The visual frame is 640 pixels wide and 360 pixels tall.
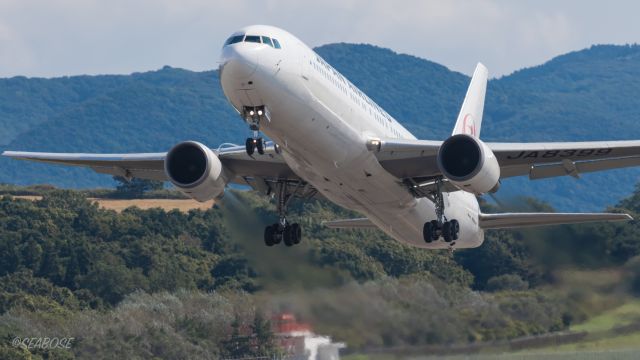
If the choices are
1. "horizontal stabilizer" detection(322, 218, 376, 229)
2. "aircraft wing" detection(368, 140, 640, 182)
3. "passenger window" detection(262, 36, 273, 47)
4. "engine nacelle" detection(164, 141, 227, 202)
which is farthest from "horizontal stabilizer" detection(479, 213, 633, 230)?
"passenger window" detection(262, 36, 273, 47)

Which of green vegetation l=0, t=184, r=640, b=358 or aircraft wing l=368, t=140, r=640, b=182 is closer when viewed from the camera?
aircraft wing l=368, t=140, r=640, b=182

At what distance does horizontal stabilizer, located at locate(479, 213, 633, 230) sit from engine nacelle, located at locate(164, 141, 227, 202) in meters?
8.62

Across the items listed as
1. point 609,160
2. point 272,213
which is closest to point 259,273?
point 272,213

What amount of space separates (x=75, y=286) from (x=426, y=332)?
24681 mm

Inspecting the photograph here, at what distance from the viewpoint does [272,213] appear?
3612 cm

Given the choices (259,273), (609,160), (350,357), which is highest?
(609,160)

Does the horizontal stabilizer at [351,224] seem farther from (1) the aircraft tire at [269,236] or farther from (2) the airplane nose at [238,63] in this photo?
(2) the airplane nose at [238,63]

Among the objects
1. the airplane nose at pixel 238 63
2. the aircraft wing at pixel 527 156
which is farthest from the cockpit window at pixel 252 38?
the aircraft wing at pixel 527 156

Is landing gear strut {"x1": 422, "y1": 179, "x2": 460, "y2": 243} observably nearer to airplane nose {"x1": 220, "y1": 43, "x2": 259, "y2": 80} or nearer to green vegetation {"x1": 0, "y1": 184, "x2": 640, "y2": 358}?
green vegetation {"x1": 0, "y1": 184, "x2": 640, "y2": 358}

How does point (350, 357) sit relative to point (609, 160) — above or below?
below

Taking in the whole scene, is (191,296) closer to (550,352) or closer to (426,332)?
(426,332)

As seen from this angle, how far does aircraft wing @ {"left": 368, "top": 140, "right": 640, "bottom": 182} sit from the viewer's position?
30953 millimetres

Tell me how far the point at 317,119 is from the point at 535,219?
8906 millimetres

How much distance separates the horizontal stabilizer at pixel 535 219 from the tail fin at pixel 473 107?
4002 mm
